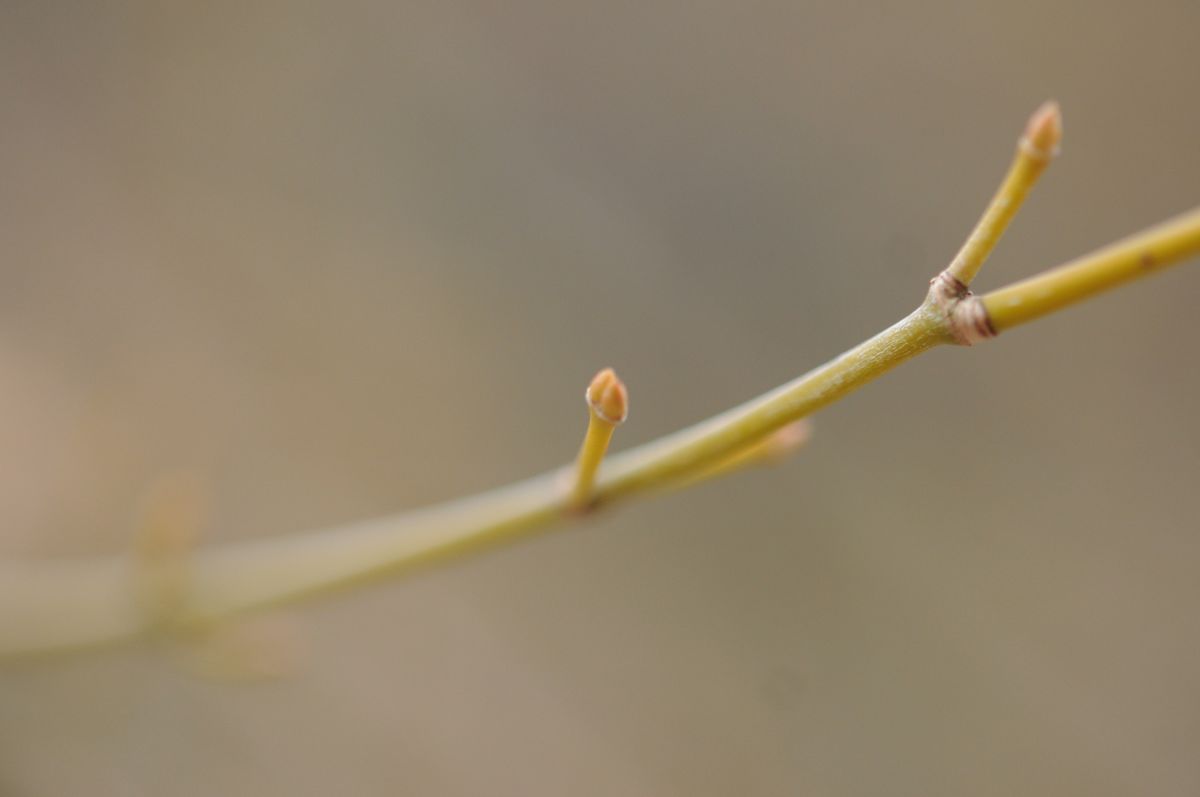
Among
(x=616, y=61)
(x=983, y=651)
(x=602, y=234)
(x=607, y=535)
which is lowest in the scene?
(x=983, y=651)

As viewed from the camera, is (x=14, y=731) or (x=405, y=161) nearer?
(x=14, y=731)

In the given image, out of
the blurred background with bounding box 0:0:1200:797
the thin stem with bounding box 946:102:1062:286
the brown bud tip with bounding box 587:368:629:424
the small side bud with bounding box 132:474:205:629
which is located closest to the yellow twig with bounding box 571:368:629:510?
the brown bud tip with bounding box 587:368:629:424

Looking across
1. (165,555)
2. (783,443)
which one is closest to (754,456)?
(783,443)

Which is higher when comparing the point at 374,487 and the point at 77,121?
the point at 77,121

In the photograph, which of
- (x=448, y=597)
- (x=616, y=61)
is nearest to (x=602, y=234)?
(x=616, y=61)

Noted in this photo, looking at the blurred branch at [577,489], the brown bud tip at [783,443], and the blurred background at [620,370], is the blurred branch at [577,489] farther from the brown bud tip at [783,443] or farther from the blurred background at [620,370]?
the blurred background at [620,370]

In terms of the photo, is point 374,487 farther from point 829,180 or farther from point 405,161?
point 829,180

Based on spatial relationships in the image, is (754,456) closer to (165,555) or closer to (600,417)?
(600,417)
